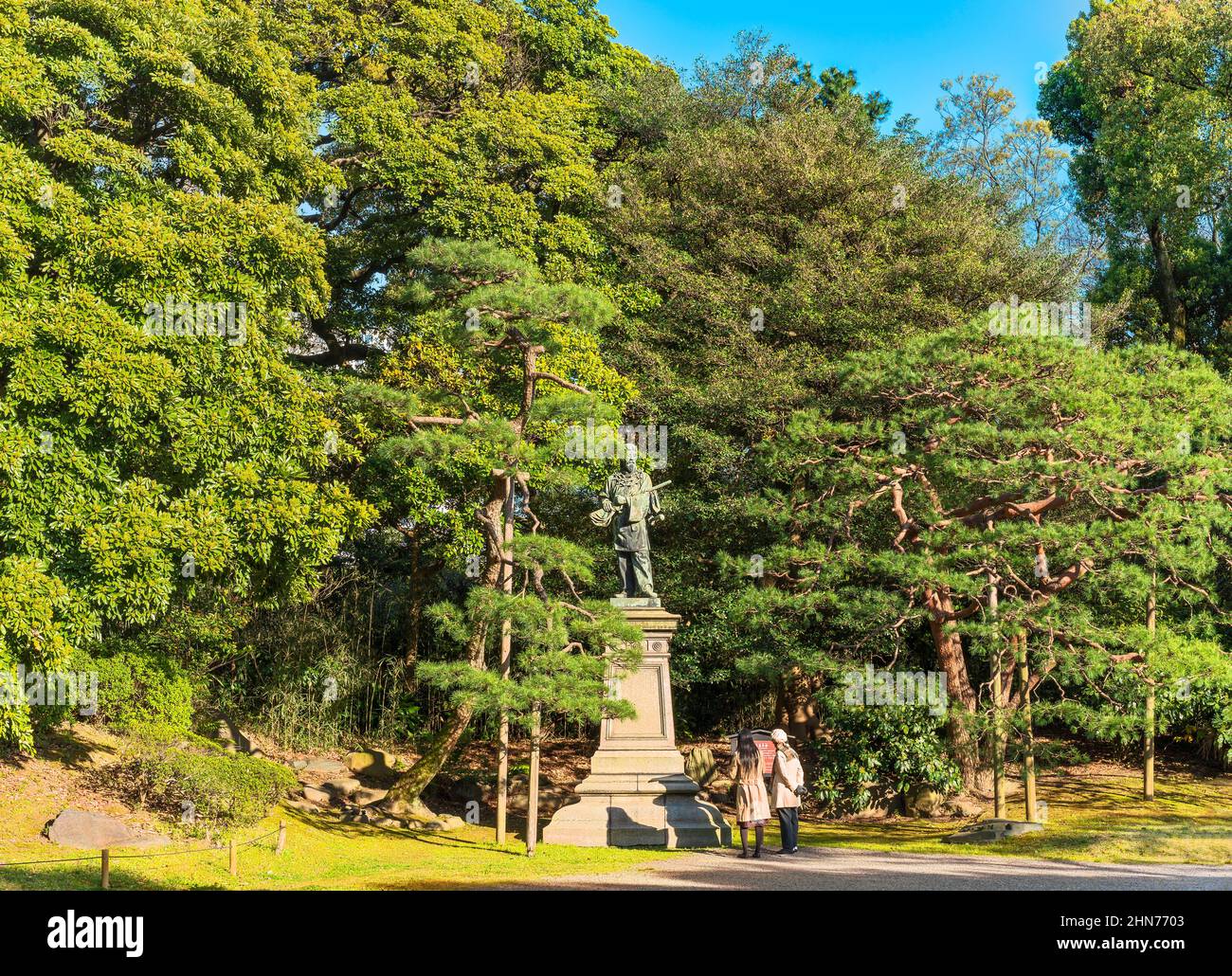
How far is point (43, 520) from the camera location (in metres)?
11.6

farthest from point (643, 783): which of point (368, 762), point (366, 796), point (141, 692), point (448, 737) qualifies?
point (368, 762)

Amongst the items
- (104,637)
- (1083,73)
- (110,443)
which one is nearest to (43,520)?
(110,443)

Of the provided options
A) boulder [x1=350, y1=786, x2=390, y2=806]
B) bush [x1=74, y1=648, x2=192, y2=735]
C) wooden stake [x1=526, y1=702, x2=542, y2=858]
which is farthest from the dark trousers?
bush [x1=74, y1=648, x2=192, y2=735]

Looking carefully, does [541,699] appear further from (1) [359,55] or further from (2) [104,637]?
(1) [359,55]

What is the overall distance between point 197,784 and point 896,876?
7.62 meters

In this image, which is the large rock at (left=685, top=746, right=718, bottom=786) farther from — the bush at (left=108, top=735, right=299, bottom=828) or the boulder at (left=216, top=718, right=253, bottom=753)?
the bush at (left=108, top=735, right=299, bottom=828)

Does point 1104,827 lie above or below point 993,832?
below

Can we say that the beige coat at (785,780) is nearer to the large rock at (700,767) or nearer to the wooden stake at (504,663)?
the wooden stake at (504,663)

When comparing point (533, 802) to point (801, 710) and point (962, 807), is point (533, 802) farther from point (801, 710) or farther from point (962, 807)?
point (801, 710)

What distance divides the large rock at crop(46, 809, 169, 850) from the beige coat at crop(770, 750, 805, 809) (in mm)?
6382

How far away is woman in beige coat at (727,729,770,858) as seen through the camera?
11539 mm

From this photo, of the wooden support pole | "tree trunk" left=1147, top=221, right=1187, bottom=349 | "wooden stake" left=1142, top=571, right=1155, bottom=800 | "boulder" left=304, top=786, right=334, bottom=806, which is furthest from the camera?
"tree trunk" left=1147, top=221, right=1187, bottom=349

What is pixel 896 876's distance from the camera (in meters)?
9.84

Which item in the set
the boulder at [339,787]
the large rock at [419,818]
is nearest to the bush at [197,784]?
the large rock at [419,818]
